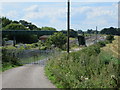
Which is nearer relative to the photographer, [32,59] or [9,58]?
[9,58]

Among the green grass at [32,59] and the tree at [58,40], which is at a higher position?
the tree at [58,40]

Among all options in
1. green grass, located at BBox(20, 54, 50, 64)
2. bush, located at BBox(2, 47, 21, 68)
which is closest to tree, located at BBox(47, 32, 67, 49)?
green grass, located at BBox(20, 54, 50, 64)

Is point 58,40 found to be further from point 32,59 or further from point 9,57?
point 9,57

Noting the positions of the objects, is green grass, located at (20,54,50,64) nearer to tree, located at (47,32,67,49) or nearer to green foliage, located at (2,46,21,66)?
green foliage, located at (2,46,21,66)

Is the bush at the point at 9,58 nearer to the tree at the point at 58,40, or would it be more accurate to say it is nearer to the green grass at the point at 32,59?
the green grass at the point at 32,59

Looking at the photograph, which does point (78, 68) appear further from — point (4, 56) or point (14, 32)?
point (14, 32)

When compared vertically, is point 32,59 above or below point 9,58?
below

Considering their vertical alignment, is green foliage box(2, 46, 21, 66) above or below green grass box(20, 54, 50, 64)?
above

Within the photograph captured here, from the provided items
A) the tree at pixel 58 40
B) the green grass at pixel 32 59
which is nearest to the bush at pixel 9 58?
the green grass at pixel 32 59

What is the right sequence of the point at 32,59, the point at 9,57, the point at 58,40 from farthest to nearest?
1. the point at 58,40
2. the point at 32,59
3. the point at 9,57

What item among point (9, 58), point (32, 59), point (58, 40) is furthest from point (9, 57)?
point (58, 40)

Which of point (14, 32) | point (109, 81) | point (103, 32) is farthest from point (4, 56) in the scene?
point (103, 32)

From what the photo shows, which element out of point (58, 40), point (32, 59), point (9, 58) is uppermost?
point (58, 40)

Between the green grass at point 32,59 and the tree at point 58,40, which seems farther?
the tree at point 58,40
